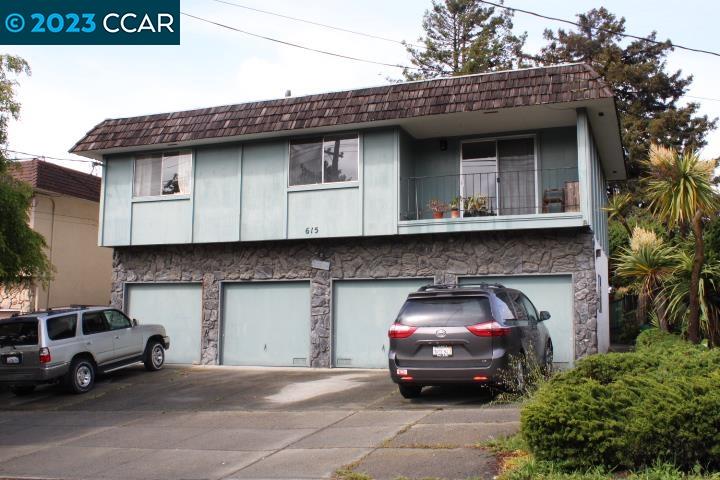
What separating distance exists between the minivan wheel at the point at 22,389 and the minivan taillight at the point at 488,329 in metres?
9.85

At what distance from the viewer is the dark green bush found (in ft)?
19.6

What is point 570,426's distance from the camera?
20.4 feet

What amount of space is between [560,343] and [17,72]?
12.4 meters

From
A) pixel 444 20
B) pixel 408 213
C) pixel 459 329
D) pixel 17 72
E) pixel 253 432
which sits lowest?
pixel 253 432

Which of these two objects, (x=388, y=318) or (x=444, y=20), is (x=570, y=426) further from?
(x=444, y=20)

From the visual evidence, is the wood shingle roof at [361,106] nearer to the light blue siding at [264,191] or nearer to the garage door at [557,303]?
the light blue siding at [264,191]

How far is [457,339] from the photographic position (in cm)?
1023

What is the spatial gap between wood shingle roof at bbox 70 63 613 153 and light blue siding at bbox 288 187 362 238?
1.61 meters

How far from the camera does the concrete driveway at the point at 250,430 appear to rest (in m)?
7.53

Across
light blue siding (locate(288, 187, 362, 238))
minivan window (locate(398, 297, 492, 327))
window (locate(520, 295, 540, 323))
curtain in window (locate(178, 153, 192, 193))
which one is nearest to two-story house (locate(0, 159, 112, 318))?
curtain in window (locate(178, 153, 192, 193))

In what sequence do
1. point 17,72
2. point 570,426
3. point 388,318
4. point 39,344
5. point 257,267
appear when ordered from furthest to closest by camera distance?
point 257,267
point 388,318
point 17,72
point 39,344
point 570,426

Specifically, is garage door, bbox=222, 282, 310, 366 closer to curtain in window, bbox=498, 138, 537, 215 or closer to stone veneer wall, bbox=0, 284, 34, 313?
curtain in window, bbox=498, 138, 537, 215

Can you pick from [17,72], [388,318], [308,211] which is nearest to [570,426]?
[388,318]

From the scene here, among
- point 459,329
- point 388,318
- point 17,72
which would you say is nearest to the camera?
point 459,329
